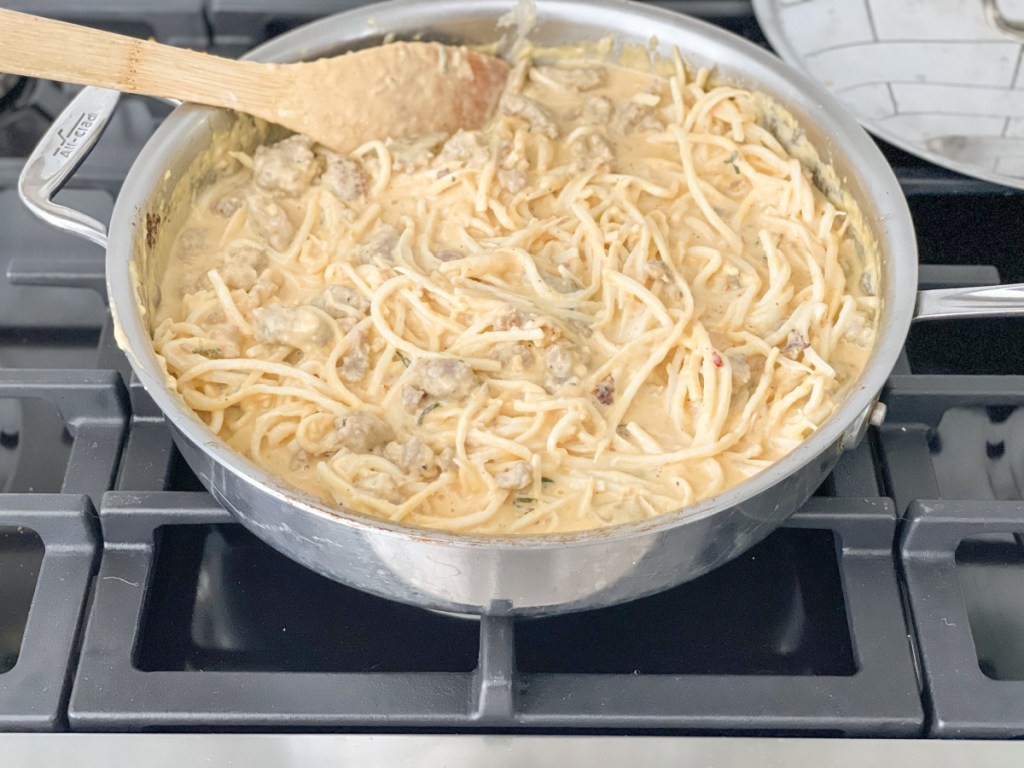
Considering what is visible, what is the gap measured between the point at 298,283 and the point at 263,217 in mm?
186

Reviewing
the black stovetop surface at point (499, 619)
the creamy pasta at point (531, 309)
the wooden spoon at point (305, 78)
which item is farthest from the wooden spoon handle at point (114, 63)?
the black stovetop surface at point (499, 619)

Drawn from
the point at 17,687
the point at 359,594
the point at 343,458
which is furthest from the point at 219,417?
the point at 17,687

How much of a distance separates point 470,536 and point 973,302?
3.40 feet

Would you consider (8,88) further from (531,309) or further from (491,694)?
(491,694)

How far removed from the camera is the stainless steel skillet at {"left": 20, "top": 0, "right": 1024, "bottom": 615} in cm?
169

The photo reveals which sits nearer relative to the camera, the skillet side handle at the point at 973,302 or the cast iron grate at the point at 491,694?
the cast iron grate at the point at 491,694

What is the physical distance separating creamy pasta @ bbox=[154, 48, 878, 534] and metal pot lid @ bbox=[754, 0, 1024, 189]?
15.7 inches

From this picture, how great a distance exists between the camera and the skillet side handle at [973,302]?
1953mm

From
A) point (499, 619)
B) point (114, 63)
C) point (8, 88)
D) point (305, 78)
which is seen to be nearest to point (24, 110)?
point (8, 88)

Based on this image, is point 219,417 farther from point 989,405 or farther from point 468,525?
point 989,405

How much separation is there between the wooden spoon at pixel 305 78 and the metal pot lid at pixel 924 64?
862mm

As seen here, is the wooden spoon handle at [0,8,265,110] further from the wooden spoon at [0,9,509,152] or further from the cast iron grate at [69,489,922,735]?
the cast iron grate at [69,489,922,735]

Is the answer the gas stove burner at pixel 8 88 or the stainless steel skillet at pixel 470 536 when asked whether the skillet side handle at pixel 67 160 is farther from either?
the gas stove burner at pixel 8 88

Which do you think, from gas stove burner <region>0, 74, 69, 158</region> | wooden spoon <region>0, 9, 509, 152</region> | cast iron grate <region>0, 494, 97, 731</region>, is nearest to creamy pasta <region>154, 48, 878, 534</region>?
wooden spoon <region>0, 9, 509, 152</region>
